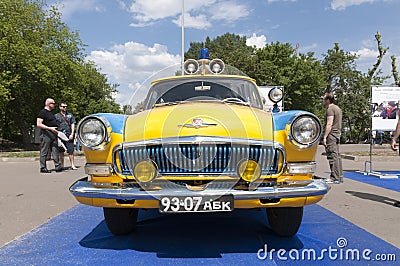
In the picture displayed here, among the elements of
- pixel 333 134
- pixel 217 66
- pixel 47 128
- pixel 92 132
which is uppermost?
pixel 217 66

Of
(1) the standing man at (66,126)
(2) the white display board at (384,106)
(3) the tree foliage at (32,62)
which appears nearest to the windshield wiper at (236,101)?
(2) the white display board at (384,106)

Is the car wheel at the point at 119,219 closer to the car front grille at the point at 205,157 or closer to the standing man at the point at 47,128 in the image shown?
the car front grille at the point at 205,157

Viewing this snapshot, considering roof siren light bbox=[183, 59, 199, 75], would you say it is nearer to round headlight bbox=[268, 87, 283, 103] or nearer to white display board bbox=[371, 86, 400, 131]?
round headlight bbox=[268, 87, 283, 103]

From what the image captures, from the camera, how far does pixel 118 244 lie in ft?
11.8

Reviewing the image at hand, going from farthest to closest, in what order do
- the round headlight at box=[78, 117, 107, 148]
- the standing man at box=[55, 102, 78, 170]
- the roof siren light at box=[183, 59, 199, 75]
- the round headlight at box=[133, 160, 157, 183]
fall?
the standing man at box=[55, 102, 78, 170] < the roof siren light at box=[183, 59, 199, 75] < the round headlight at box=[78, 117, 107, 148] < the round headlight at box=[133, 160, 157, 183]

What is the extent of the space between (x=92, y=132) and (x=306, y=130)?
197 cm

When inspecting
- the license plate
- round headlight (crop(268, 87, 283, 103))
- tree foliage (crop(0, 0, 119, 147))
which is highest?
tree foliage (crop(0, 0, 119, 147))

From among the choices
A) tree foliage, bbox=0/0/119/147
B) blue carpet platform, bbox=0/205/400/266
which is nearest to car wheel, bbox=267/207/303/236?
blue carpet platform, bbox=0/205/400/266

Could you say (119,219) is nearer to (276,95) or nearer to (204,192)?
(204,192)

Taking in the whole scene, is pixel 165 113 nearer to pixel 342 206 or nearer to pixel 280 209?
pixel 280 209

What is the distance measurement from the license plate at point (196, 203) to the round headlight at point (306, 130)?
2.74ft

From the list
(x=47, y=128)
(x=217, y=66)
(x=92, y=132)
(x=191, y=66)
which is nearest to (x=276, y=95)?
(x=217, y=66)

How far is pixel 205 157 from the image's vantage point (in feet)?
10.1

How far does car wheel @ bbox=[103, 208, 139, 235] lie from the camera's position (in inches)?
143
